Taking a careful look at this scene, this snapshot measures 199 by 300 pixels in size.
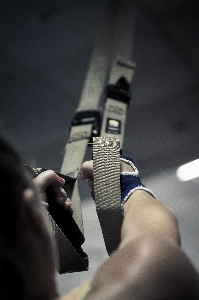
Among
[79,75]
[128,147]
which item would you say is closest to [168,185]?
[128,147]

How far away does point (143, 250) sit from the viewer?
0.44 m

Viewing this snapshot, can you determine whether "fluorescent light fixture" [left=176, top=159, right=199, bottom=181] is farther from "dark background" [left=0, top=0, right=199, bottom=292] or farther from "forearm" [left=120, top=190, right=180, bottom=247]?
"forearm" [left=120, top=190, right=180, bottom=247]

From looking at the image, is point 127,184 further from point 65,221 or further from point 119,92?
point 119,92

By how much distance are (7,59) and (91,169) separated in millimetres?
1179

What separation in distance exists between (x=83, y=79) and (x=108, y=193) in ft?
4.08

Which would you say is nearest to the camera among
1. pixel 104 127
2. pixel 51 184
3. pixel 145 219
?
pixel 145 219

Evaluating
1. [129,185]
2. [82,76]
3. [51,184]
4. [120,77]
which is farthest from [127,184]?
[82,76]

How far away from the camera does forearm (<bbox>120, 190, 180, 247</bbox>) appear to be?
0.48 meters

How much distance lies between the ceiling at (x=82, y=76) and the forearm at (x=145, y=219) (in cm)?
107

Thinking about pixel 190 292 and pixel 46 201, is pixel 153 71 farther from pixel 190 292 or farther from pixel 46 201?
pixel 190 292

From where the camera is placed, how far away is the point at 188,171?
1.85 meters

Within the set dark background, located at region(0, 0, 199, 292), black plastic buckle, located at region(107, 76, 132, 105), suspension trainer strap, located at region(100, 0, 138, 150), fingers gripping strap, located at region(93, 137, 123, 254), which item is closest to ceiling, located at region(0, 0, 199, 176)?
dark background, located at region(0, 0, 199, 292)

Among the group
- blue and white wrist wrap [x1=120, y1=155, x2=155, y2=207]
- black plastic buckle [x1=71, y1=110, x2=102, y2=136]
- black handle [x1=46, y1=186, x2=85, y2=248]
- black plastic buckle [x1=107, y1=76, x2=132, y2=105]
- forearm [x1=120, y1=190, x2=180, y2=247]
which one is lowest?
black handle [x1=46, y1=186, x2=85, y2=248]

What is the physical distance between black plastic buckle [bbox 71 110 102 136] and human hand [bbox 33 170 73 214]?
204 millimetres
